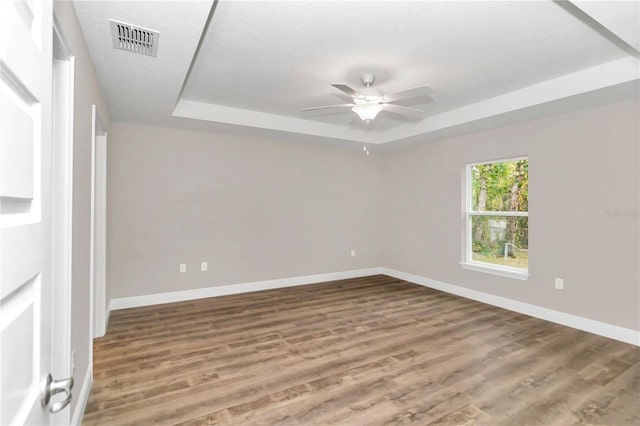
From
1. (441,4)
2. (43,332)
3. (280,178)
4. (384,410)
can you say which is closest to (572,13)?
(441,4)

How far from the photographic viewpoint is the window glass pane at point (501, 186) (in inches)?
171

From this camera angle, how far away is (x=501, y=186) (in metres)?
4.62

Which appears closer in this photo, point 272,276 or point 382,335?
point 382,335

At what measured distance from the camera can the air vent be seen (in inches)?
81.6

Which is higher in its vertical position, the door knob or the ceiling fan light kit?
the ceiling fan light kit

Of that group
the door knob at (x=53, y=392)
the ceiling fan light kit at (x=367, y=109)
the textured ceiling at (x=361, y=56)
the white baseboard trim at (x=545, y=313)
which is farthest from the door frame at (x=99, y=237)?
the white baseboard trim at (x=545, y=313)

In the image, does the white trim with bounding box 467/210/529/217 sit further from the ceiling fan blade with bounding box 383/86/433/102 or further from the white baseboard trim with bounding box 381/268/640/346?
the ceiling fan blade with bounding box 383/86/433/102

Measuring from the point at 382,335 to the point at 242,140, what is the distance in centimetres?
342

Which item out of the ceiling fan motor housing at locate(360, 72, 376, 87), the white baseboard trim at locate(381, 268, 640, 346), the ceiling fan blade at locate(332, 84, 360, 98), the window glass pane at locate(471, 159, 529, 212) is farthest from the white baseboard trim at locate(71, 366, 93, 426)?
the window glass pane at locate(471, 159, 529, 212)

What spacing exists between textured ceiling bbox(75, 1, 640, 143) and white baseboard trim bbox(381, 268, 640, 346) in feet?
7.66

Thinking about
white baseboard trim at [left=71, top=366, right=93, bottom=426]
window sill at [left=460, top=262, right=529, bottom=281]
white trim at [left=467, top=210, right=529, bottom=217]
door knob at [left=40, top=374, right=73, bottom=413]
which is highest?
white trim at [left=467, top=210, right=529, bottom=217]

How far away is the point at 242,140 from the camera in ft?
16.7

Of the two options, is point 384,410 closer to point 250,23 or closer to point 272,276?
point 250,23

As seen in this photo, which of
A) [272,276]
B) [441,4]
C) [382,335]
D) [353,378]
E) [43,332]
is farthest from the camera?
[272,276]
